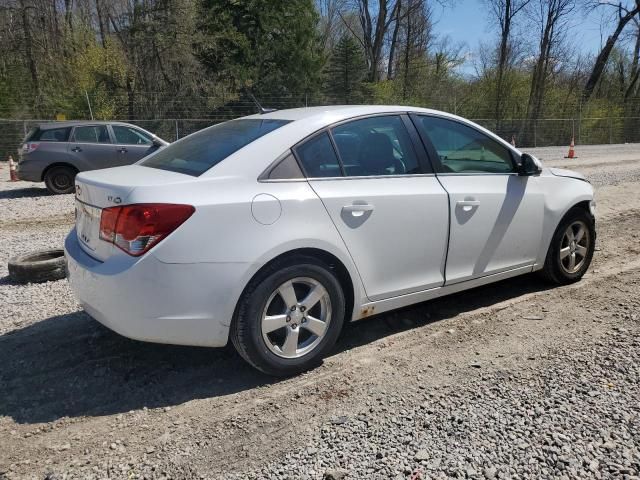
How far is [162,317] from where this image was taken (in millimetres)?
2961

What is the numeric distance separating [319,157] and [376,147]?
511mm

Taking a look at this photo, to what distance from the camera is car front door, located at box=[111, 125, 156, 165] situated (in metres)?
12.5

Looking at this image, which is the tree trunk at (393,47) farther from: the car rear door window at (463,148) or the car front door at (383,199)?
the car front door at (383,199)

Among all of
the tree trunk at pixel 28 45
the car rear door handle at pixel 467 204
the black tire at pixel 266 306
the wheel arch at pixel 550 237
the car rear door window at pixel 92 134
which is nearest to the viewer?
the black tire at pixel 266 306

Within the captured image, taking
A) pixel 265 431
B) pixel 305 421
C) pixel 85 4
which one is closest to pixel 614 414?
pixel 305 421

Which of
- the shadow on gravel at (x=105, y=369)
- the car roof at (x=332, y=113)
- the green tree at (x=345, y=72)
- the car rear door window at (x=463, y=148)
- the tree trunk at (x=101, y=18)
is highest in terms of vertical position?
the tree trunk at (x=101, y=18)

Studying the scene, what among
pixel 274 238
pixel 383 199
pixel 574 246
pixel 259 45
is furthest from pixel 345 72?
pixel 274 238

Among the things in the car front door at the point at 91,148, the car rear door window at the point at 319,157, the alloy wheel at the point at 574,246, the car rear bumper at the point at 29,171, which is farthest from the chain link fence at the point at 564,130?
the car rear door window at the point at 319,157

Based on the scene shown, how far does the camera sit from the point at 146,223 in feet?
9.53

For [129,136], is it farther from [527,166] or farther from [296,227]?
[296,227]

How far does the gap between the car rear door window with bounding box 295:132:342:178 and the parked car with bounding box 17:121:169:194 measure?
8881 mm

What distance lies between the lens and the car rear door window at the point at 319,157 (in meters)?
3.45

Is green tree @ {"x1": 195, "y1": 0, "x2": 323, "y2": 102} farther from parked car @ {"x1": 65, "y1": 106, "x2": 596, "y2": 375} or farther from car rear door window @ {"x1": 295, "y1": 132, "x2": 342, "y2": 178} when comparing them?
car rear door window @ {"x1": 295, "y1": 132, "x2": 342, "y2": 178}

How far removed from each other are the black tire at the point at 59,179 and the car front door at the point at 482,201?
33.0 ft
